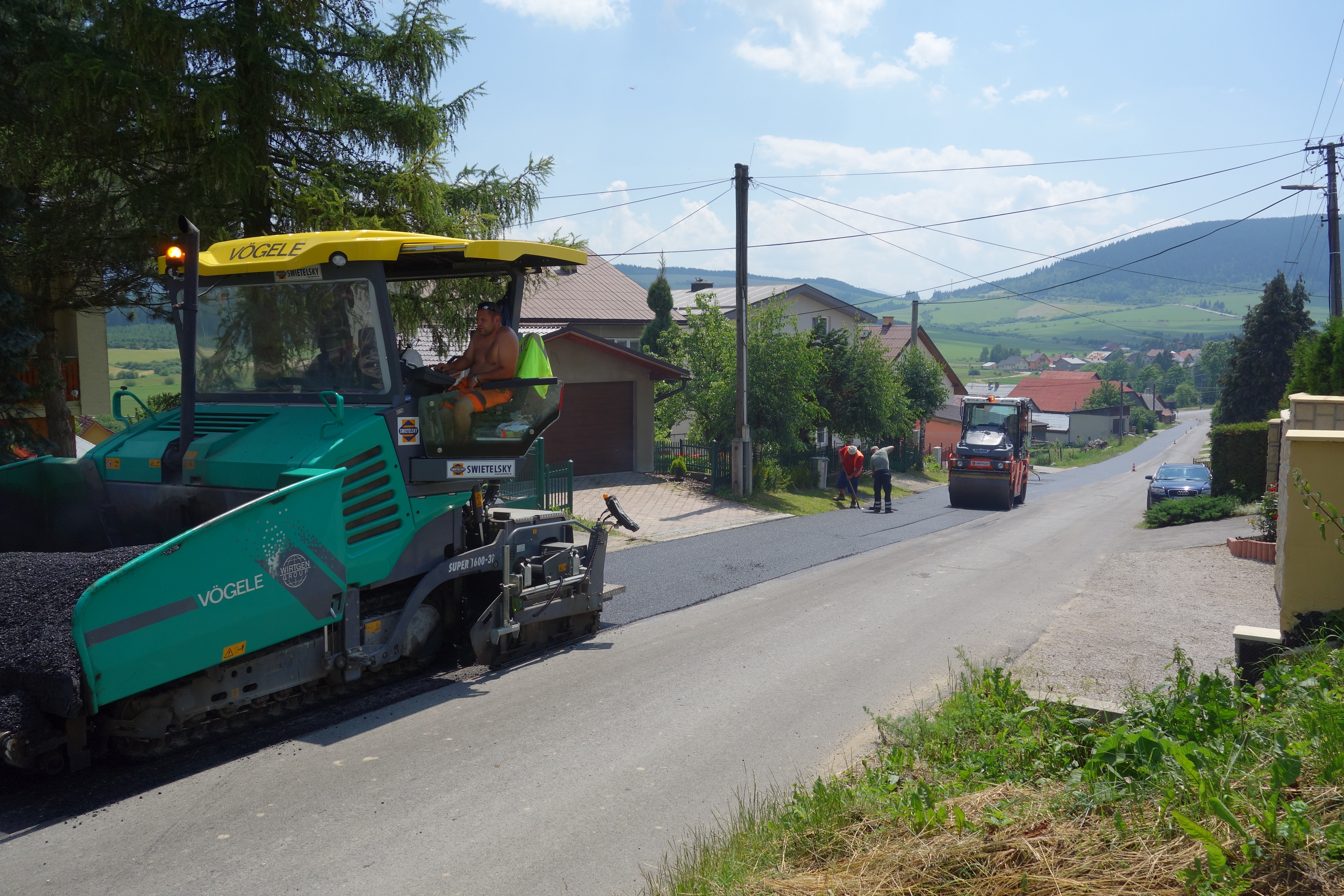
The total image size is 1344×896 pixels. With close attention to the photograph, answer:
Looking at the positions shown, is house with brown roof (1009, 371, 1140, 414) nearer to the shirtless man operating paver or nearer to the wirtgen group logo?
the shirtless man operating paver

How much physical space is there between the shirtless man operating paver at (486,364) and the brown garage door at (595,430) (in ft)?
46.7

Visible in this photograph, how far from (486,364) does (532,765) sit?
10.2ft

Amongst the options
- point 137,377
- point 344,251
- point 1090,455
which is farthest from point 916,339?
point 1090,455

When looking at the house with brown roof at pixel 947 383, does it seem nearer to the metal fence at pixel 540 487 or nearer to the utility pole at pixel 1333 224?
the utility pole at pixel 1333 224

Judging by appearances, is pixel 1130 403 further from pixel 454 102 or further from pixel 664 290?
pixel 454 102

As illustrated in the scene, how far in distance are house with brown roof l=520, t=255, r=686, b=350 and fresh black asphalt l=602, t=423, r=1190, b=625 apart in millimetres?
9636

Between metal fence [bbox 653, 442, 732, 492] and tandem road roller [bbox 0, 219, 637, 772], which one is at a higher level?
tandem road roller [bbox 0, 219, 637, 772]

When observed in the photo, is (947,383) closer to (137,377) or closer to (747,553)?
(137,377)

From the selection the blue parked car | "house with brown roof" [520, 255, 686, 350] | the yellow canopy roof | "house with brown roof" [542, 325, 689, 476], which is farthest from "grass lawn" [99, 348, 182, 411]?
the blue parked car

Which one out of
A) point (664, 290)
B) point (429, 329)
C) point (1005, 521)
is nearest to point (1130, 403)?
point (664, 290)

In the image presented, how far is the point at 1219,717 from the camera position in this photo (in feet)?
14.3

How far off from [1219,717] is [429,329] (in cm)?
1048

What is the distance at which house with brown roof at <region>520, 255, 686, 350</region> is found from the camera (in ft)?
88.9

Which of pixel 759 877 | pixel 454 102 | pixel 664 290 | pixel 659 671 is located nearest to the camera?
pixel 759 877
